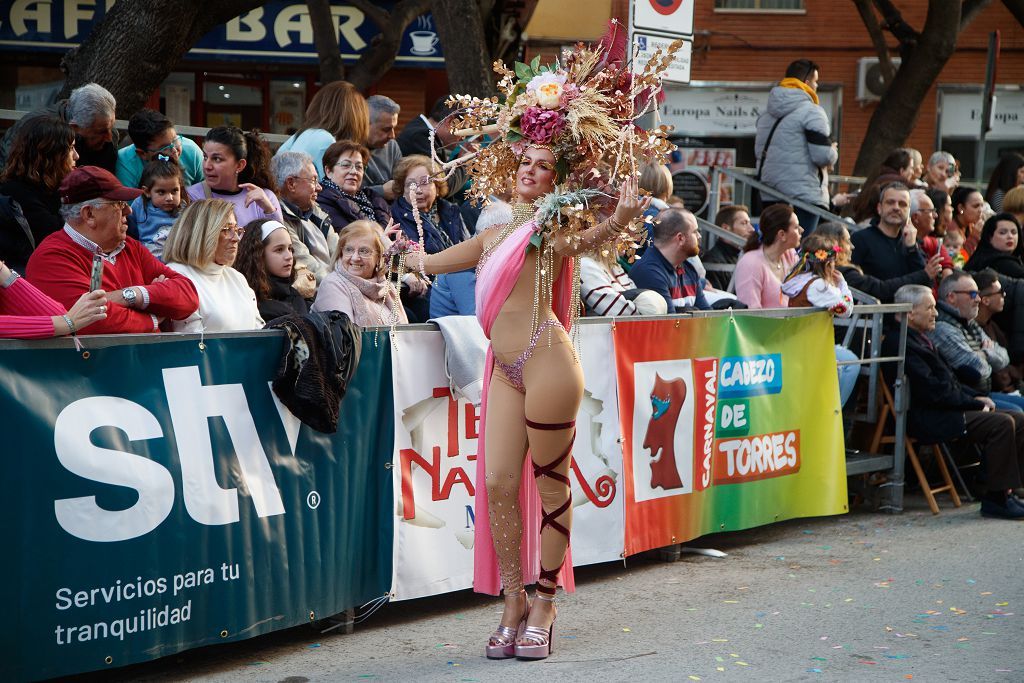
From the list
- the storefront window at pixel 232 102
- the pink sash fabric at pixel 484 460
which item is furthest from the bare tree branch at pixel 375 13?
the pink sash fabric at pixel 484 460

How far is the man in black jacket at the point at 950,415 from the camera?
8672 mm

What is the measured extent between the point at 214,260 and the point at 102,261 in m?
0.61

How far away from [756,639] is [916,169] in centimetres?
842

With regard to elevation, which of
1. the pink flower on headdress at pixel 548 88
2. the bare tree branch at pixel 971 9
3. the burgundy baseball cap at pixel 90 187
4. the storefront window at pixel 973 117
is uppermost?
the bare tree branch at pixel 971 9

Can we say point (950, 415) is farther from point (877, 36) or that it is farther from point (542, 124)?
point (877, 36)

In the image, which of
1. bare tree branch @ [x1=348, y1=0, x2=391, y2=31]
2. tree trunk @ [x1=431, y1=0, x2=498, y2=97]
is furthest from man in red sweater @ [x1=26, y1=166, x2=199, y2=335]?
bare tree branch @ [x1=348, y1=0, x2=391, y2=31]

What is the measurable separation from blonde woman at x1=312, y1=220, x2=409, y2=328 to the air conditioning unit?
18264 millimetres

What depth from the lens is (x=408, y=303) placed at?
7.29 m

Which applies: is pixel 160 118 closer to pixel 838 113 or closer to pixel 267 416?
pixel 267 416

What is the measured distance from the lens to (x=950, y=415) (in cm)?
883

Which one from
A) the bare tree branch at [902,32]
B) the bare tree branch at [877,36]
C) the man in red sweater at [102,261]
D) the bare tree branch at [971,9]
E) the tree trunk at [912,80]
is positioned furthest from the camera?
the bare tree branch at [877,36]

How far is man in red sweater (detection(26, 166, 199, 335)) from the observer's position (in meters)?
5.07

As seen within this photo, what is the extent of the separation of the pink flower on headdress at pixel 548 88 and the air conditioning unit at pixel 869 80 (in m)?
18.8

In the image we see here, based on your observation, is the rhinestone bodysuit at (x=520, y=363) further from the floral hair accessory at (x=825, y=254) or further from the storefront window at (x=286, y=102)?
the storefront window at (x=286, y=102)
